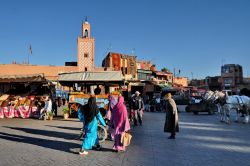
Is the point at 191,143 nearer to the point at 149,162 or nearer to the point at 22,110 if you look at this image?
the point at 149,162

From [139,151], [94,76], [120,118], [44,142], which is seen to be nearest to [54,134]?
[44,142]

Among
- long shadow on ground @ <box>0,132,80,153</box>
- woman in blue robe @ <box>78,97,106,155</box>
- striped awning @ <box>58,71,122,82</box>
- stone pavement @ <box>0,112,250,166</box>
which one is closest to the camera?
stone pavement @ <box>0,112,250,166</box>

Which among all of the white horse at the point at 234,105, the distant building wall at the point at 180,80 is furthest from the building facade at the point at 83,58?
the white horse at the point at 234,105

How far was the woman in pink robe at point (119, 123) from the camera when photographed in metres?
9.89

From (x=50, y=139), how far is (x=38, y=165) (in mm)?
4533

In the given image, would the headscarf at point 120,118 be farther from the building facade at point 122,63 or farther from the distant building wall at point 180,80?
the distant building wall at point 180,80

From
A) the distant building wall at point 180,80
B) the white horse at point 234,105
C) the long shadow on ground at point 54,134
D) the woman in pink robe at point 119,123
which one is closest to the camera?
the woman in pink robe at point 119,123

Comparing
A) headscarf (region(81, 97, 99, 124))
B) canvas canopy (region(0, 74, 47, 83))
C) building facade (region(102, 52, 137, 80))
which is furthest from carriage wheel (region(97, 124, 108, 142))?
building facade (region(102, 52, 137, 80))

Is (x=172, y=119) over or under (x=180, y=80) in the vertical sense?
under

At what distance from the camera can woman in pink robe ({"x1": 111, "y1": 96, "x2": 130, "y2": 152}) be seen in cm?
989

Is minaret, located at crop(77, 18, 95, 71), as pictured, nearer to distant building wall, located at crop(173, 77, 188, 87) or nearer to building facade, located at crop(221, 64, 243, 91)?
distant building wall, located at crop(173, 77, 188, 87)

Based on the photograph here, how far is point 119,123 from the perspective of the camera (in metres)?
10.1

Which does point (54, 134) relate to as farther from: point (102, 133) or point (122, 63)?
point (122, 63)

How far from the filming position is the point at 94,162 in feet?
27.4
